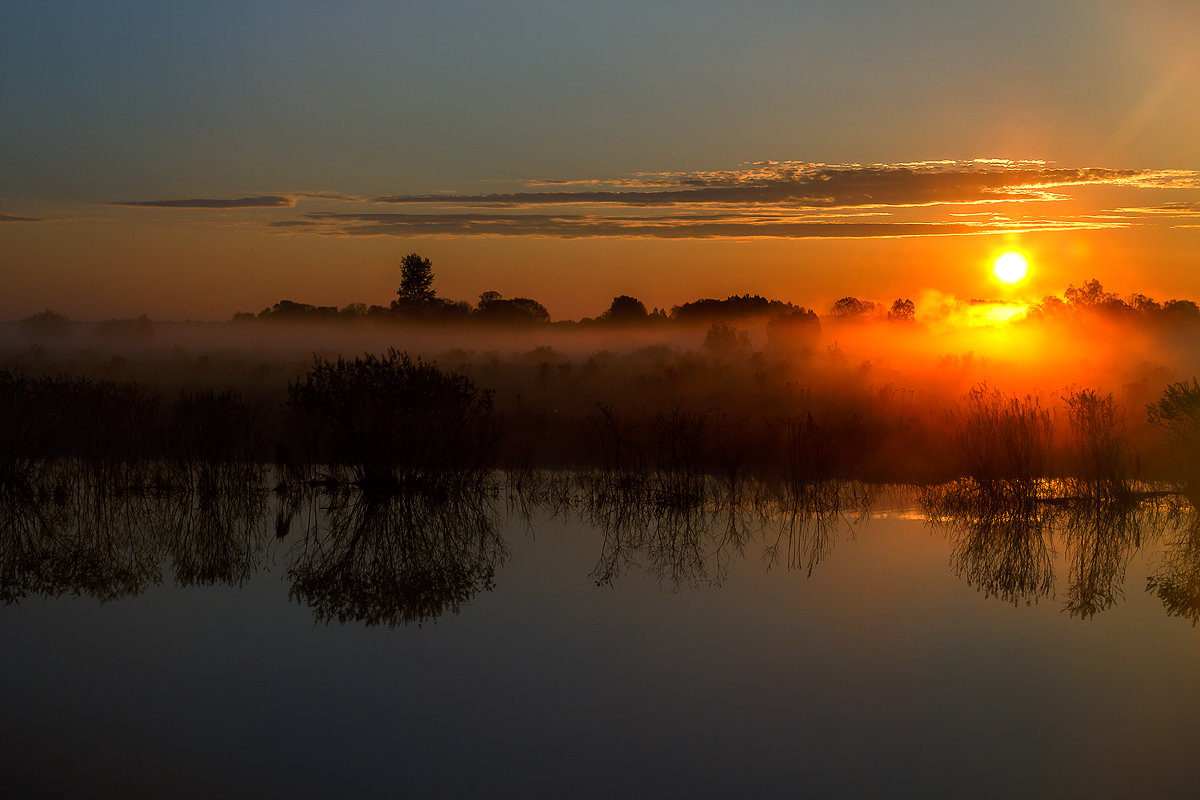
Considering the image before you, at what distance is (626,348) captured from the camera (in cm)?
4272

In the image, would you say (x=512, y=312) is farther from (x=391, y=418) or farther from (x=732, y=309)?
(x=391, y=418)

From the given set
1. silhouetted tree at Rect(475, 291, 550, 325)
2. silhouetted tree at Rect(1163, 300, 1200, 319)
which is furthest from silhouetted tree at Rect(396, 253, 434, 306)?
silhouetted tree at Rect(1163, 300, 1200, 319)

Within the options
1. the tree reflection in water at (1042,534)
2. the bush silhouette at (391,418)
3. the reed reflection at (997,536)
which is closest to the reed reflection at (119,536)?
the bush silhouette at (391,418)

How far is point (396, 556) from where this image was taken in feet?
35.6

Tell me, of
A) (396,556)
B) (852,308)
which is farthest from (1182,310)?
(396,556)

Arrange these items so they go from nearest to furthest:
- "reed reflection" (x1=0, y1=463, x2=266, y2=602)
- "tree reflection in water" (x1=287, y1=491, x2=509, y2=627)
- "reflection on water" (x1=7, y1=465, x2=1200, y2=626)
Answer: "tree reflection in water" (x1=287, y1=491, x2=509, y2=627) < "reflection on water" (x1=7, y1=465, x2=1200, y2=626) < "reed reflection" (x1=0, y1=463, x2=266, y2=602)

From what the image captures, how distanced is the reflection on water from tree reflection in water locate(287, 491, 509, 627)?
1.2 inches

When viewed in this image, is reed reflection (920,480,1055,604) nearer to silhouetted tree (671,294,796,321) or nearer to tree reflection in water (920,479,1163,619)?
tree reflection in water (920,479,1163,619)

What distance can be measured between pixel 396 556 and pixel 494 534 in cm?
139

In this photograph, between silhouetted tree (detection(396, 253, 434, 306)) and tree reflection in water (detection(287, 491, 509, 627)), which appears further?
silhouetted tree (detection(396, 253, 434, 306))

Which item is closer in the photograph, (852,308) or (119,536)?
(119,536)

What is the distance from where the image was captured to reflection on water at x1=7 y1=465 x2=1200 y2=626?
964 centimetres

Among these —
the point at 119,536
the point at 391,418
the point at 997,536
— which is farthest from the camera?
the point at 391,418

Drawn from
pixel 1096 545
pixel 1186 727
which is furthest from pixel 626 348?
pixel 1186 727
